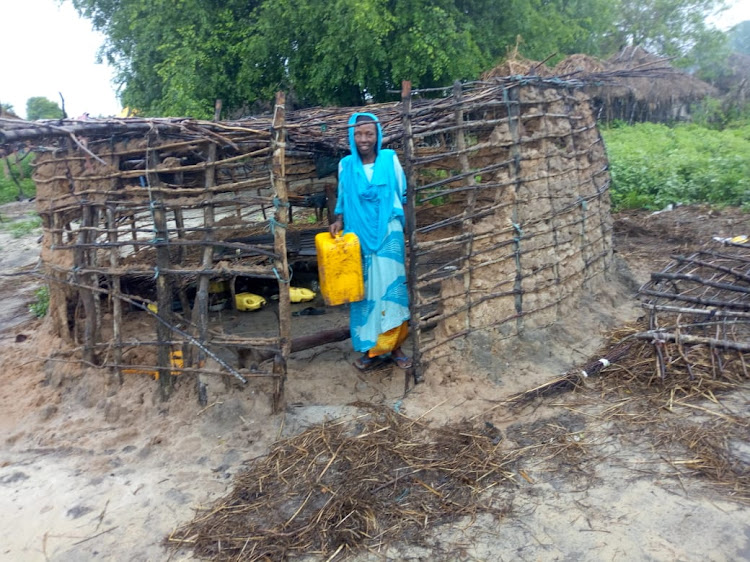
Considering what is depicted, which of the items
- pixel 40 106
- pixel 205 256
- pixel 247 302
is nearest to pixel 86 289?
pixel 205 256

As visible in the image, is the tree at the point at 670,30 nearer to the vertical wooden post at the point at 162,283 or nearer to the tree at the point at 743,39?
the tree at the point at 743,39

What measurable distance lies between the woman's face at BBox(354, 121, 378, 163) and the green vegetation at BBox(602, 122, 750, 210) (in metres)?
7.08

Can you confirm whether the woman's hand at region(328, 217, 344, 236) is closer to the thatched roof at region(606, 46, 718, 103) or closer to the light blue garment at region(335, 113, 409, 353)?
the light blue garment at region(335, 113, 409, 353)

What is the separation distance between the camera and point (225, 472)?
12.9 ft

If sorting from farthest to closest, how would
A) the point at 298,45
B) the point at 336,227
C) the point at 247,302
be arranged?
1. the point at 298,45
2. the point at 247,302
3. the point at 336,227

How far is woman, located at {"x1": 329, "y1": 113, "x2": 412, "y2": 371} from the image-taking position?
4535 mm

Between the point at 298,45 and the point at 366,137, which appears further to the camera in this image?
the point at 298,45

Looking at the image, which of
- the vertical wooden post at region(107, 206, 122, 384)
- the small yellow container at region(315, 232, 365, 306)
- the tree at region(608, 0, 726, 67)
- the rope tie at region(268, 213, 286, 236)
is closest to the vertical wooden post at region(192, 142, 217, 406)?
the rope tie at region(268, 213, 286, 236)

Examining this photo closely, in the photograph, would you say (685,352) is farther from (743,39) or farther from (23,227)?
(743,39)

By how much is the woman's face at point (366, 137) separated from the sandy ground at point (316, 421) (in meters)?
1.90

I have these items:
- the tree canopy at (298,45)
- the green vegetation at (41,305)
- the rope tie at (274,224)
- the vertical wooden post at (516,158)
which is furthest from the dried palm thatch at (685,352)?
the tree canopy at (298,45)

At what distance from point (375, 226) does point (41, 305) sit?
4.72 metres

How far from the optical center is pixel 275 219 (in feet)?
13.9

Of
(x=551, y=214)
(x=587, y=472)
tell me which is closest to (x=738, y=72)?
(x=551, y=214)
